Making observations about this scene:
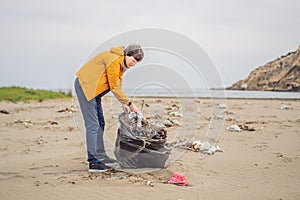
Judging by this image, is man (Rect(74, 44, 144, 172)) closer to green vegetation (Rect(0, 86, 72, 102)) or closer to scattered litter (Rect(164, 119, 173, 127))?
scattered litter (Rect(164, 119, 173, 127))

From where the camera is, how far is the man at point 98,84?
436 centimetres

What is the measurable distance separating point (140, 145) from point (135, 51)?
1224 mm

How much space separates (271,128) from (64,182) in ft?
20.2

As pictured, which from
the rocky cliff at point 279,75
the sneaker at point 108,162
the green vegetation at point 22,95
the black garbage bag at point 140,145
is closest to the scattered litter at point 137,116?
the black garbage bag at point 140,145

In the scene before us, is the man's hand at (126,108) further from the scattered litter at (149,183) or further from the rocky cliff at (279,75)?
the rocky cliff at (279,75)

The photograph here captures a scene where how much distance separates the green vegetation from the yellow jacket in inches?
543

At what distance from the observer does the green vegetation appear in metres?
17.4

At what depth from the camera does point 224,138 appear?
282 inches

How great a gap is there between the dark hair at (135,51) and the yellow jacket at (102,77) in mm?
78

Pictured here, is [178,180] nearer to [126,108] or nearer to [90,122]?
[126,108]

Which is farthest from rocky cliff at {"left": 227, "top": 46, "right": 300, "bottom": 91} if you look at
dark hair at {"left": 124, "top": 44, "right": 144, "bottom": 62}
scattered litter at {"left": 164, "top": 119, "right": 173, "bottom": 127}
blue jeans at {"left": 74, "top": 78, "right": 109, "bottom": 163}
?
blue jeans at {"left": 74, "top": 78, "right": 109, "bottom": 163}

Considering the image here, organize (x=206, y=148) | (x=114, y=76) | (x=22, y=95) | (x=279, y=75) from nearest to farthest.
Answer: (x=114, y=76), (x=206, y=148), (x=22, y=95), (x=279, y=75)

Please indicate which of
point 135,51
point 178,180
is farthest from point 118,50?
point 178,180

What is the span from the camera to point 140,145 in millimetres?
4406
